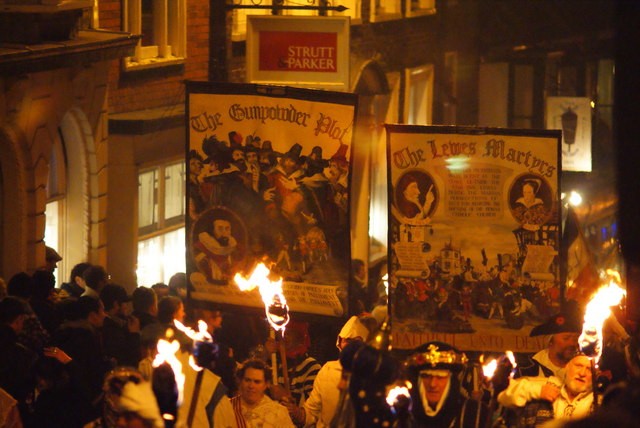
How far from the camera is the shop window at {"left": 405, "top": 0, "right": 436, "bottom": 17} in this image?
92.9 feet

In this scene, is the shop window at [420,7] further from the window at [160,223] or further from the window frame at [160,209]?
the window frame at [160,209]

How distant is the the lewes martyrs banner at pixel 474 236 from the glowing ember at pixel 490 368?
1274 millimetres

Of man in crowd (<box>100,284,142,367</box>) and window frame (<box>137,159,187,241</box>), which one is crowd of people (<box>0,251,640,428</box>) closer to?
man in crowd (<box>100,284,142,367</box>)

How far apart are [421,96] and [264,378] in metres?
20.0

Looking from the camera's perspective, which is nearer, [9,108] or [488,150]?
[488,150]

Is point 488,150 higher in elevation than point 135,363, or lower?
higher

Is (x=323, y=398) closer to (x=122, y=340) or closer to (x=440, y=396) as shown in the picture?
(x=440, y=396)

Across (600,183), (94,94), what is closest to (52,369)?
(94,94)

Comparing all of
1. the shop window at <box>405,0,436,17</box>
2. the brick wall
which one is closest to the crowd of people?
the brick wall

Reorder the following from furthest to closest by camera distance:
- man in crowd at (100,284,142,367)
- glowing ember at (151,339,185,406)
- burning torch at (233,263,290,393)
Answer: man in crowd at (100,284,142,367), burning torch at (233,263,290,393), glowing ember at (151,339,185,406)

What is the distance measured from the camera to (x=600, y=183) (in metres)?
32.7

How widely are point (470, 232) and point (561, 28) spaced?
85.1 ft

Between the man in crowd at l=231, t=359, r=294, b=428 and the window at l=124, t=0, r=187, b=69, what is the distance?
28.0 ft

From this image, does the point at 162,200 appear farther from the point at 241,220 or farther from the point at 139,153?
the point at 241,220
